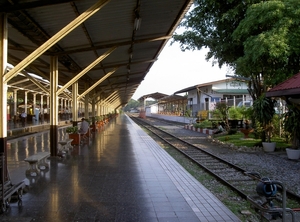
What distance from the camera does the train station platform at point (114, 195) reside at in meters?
4.52

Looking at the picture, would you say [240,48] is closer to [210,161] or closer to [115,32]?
[210,161]

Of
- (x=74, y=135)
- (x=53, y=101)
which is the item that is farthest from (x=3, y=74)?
(x=74, y=135)

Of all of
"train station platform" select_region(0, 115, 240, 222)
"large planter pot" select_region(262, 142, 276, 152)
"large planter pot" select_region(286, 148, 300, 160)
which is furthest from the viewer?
"large planter pot" select_region(262, 142, 276, 152)

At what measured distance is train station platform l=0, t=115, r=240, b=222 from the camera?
14.8 feet

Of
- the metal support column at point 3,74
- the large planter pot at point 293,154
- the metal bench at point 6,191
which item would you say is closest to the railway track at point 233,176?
the large planter pot at point 293,154

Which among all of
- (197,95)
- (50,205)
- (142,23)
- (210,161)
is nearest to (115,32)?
(142,23)

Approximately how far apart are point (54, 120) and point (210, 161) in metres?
5.54

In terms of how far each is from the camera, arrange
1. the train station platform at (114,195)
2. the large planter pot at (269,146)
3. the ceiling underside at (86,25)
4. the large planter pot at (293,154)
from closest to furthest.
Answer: the train station platform at (114,195) < the ceiling underside at (86,25) < the large planter pot at (293,154) < the large planter pot at (269,146)

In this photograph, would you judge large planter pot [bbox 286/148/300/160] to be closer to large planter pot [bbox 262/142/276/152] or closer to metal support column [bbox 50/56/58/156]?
large planter pot [bbox 262/142/276/152]

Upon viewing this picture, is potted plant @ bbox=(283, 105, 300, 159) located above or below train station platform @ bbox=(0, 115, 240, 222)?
above

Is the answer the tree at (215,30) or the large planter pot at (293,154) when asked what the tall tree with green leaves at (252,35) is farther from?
the large planter pot at (293,154)

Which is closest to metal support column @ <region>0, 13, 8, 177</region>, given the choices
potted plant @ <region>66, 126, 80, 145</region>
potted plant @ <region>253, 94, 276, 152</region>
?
potted plant @ <region>66, 126, 80, 145</region>

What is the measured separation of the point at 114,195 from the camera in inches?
219

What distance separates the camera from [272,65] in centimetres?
1227
